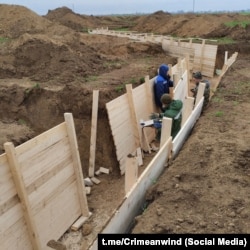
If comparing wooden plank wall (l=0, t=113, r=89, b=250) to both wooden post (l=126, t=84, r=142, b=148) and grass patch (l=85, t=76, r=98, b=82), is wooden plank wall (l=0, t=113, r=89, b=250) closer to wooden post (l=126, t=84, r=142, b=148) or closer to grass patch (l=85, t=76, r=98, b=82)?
wooden post (l=126, t=84, r=142, b=148)

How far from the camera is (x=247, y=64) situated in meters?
14.1

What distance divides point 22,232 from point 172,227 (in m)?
2.22

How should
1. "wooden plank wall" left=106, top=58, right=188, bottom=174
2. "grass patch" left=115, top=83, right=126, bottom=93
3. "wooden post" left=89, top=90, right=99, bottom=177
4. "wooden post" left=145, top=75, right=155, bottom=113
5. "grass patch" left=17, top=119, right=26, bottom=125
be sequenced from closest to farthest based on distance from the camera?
"wooden post" left=89, top=90, right=99, bottom=177 < "wooden plank wall" left=106, top=58, right=188, bottom=174 < "grass patch" left=17, top=119, right=26, bottom=125 < "wooden post" left=145, top=75, right=155, bottom=113 < "grass patch" left=115, top=83, right=126, bottom=93

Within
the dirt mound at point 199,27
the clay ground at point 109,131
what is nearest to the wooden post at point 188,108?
the clay ground at point 109,131

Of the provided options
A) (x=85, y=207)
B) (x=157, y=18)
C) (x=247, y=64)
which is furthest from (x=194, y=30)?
(x=85, y=207)

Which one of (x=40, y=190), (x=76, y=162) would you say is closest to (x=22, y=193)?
(x=40, y=190)

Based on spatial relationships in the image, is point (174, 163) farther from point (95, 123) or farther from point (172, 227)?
point (95, 123)

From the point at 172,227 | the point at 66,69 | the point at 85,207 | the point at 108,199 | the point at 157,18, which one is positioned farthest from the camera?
the point at 157,18

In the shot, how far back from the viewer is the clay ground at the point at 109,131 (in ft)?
12.6

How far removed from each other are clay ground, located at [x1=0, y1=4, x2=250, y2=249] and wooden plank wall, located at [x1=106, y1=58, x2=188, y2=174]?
0.28 m

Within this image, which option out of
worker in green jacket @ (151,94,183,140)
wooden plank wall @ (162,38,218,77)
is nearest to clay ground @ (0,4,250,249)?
worker in green jacket @ (151,94,183,140)

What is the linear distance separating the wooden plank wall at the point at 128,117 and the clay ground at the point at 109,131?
0.92ft

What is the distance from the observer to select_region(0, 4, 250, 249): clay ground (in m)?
3.84

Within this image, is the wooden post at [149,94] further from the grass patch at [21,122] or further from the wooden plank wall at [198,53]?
the wooden plank wall at [198,53]
